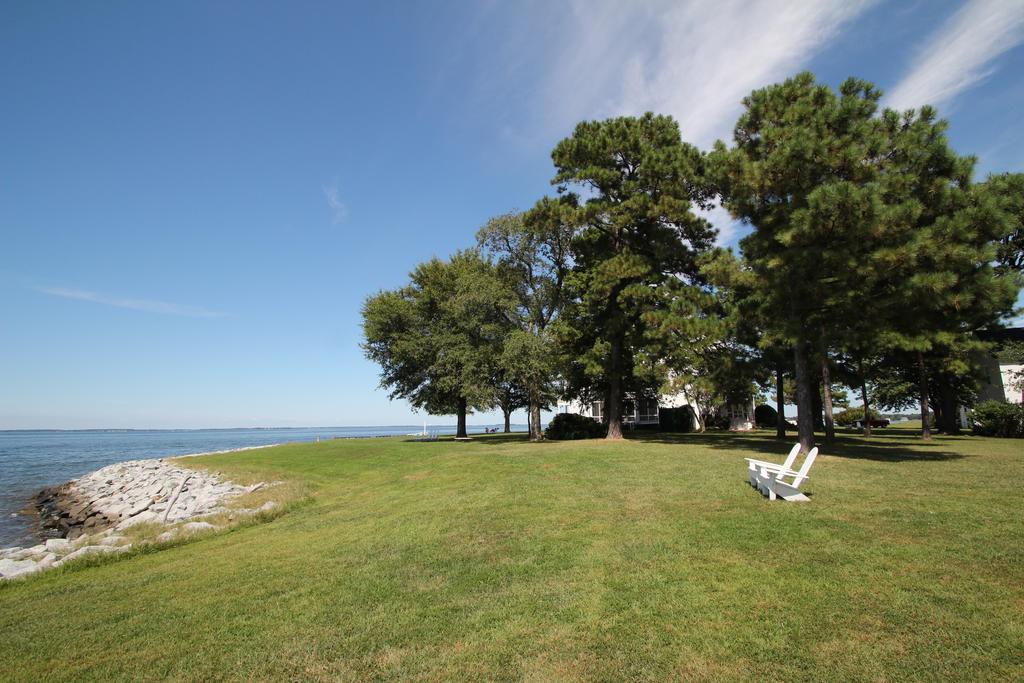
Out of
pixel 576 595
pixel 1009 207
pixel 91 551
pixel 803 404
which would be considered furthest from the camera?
pixel 1009 207

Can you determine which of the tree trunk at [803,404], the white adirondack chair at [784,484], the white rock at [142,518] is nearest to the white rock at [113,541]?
the white rock at [142,518]

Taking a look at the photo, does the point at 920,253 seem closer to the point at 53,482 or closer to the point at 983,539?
the point at 983,539

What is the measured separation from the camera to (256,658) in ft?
15.0

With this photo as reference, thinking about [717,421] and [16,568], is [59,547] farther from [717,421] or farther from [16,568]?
[717,421]

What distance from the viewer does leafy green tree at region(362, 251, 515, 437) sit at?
3262cm

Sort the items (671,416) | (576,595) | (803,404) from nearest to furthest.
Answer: (576,595)
(803,404)
(671,416)

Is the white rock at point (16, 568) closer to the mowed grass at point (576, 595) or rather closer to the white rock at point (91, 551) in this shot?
the white rock at point (91, 551)

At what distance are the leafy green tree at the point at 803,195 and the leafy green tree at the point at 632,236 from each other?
17.1ft

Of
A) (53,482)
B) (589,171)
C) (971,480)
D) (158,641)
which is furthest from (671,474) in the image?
(53,482)

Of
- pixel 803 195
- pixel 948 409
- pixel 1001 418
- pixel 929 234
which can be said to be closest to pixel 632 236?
pixel 803 195

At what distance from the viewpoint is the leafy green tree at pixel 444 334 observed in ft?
107

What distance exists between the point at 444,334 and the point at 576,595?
30.3 meters

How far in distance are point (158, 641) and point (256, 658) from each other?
4.24 ft

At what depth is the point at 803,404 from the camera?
16969 millimetres
